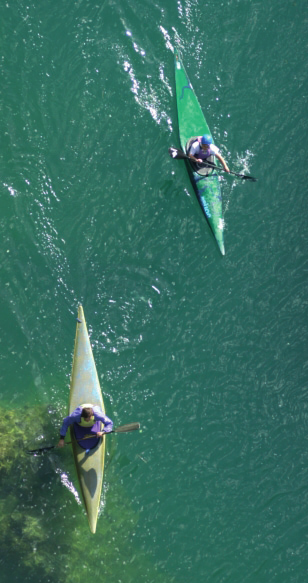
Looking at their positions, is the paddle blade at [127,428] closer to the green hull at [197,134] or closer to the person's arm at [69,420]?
the person's arm at [69,420]

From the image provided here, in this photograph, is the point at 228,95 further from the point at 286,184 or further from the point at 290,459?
the point at 290,459

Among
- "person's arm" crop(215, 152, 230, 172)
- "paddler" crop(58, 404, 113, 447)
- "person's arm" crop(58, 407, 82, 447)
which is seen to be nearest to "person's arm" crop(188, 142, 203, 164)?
"person's arm" crop(215, 152, 230, 172)

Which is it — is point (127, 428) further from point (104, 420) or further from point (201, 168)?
point (201, 168)

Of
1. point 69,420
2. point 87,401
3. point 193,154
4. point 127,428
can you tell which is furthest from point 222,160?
point 69,420

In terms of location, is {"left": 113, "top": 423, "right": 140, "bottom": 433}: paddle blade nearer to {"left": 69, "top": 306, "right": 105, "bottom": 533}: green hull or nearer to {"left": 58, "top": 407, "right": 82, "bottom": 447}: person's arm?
{"left": 69, "top": 306, "right": 105, "bottom": 533}: green hull

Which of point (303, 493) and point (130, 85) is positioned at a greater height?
point (130, 85)

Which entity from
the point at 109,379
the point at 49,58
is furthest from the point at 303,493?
the point at 49,58
